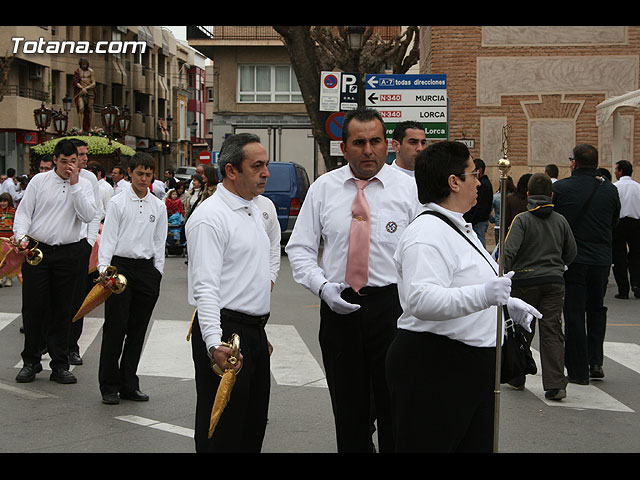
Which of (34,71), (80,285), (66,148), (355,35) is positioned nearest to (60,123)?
(355,35)

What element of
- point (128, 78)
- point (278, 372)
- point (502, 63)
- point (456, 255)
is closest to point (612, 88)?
point (502, 63)

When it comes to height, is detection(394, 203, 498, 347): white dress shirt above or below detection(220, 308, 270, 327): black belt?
above

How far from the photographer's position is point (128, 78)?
228 feet

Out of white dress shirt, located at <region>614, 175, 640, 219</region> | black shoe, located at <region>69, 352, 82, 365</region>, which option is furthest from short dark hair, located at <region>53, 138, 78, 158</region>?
white dress shirt, located at <region>614, 175, 640, 219</region>

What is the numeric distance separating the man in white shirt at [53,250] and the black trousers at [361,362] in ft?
12.9

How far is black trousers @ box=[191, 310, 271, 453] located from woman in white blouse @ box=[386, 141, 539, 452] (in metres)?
0.91

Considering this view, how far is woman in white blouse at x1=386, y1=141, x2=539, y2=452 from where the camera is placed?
3.89 metres

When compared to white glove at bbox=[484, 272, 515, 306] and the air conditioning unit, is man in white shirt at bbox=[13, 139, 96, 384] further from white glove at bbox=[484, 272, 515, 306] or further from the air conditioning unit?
the air conditioning unit

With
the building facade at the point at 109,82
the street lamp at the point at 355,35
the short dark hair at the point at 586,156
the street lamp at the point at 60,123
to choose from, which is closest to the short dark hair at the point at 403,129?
the short dark hair at the point at 586,156

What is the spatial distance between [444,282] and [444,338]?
10.4 inches

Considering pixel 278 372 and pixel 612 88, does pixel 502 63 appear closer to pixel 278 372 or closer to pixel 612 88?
pixel 612 88

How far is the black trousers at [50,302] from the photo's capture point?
850 cm
